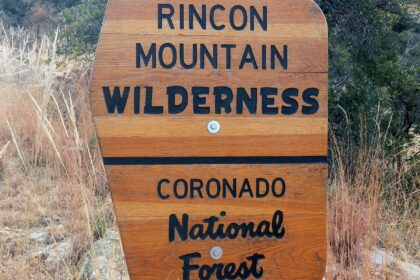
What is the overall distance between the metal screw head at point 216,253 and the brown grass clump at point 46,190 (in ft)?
1.83

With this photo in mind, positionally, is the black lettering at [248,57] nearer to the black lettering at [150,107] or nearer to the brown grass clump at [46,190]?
the black lettering at [150,107]

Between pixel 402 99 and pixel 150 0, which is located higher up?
pixel 150 0

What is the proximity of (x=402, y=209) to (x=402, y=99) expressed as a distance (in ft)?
3.57

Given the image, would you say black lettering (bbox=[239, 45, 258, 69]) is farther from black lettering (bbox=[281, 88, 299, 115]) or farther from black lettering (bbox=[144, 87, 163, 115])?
black lettering (bbox=[144, 87, 163, 115])

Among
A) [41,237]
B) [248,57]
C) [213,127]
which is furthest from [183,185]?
[41,237]

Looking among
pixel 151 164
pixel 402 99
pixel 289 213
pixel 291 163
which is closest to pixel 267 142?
pixel 291 163

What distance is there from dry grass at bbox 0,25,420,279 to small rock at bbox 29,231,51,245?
4 cm

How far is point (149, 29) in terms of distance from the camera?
138 cm

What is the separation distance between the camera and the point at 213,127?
139cm

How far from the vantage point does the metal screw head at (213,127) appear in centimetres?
139

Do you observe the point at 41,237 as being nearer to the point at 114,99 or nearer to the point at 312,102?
the point at 114,99

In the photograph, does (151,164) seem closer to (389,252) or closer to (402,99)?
(389,252)

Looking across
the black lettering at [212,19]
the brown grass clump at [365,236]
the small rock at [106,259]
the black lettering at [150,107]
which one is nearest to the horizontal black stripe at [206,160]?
the black lettering at [150,107]

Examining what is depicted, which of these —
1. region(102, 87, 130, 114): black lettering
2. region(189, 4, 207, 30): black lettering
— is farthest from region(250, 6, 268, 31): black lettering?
region(102, 87, 130, 114): black lettering
